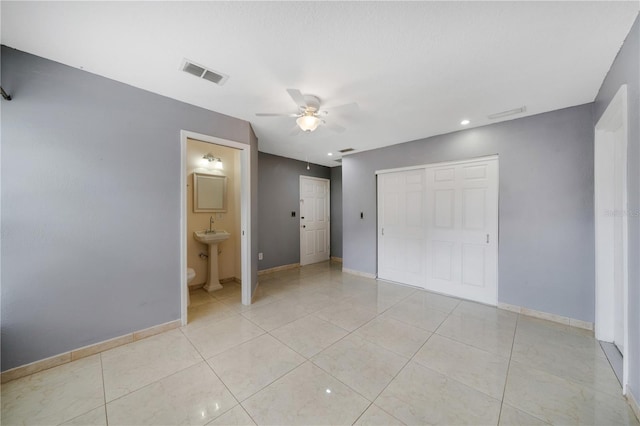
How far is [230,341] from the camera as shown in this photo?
227 centimetres


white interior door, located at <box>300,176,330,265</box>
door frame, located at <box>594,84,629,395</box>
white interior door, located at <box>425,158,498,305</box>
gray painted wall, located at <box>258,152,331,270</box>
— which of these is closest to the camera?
door frame, located at <box>594,84,629,395</box>

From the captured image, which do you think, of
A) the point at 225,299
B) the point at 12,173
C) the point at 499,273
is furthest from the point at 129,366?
the point at 499,273

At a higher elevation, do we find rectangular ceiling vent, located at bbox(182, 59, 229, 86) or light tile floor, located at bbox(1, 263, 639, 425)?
rectangular ceiling vent, located at bbox(182, 59, 229, 86)

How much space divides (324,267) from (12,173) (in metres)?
4.58

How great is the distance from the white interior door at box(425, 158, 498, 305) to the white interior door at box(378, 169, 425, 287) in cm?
17

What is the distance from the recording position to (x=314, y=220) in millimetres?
5645

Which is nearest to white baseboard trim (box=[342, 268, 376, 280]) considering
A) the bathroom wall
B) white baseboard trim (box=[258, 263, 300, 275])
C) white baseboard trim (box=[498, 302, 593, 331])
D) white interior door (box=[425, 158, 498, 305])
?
white interior door (box=[425, 158, 498, 305])

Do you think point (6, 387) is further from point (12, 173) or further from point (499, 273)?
point (499, 273)

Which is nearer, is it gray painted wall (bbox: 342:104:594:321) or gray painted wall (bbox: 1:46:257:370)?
gray painted wall (bbox: 1:46:257:370)

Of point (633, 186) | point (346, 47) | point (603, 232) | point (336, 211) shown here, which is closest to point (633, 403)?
point (633, 186)

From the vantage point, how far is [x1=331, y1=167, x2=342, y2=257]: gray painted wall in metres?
5.79

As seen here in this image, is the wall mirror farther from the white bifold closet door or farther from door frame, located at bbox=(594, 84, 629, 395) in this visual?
door frame, located at bbox=(594, 84, 629, 395)

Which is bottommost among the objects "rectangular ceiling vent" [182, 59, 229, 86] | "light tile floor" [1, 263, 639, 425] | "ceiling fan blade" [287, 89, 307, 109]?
"light tile floor" [1, 263, 639, 425]

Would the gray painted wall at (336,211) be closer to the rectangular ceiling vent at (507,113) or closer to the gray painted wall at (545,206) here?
the gray painted wall at (545,206)
